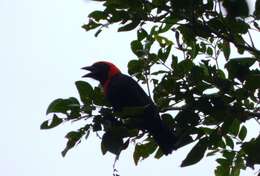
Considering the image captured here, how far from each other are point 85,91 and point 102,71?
1.62m

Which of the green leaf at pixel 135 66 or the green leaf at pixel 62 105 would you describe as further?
the green leaf at pixel 135 66

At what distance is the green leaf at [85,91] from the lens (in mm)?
2725

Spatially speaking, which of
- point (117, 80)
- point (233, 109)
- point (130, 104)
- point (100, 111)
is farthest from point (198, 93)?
point (117, 80)

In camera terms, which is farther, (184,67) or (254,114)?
(184,67)

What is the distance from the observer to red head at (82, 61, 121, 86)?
4.25 m

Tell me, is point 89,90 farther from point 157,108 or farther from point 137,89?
point 137,89

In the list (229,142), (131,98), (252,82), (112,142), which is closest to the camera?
(252,82)

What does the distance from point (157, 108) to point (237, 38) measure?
0.53 metres

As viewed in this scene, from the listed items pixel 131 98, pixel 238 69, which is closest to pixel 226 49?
pixel 238 69

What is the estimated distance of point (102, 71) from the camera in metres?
4.35

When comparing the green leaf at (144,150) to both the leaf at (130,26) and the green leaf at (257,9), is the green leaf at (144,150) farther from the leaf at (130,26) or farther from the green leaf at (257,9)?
the green leaf at (257,9)

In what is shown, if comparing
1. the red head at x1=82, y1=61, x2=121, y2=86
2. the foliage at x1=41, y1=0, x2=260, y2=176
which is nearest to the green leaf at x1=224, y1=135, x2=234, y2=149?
the foliage at x1=41, y1=0, x2=260, y2=176

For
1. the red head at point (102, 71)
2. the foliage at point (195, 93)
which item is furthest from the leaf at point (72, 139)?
the red head at point (102, 71)

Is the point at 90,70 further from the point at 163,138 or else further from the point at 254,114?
the point at 254,114
